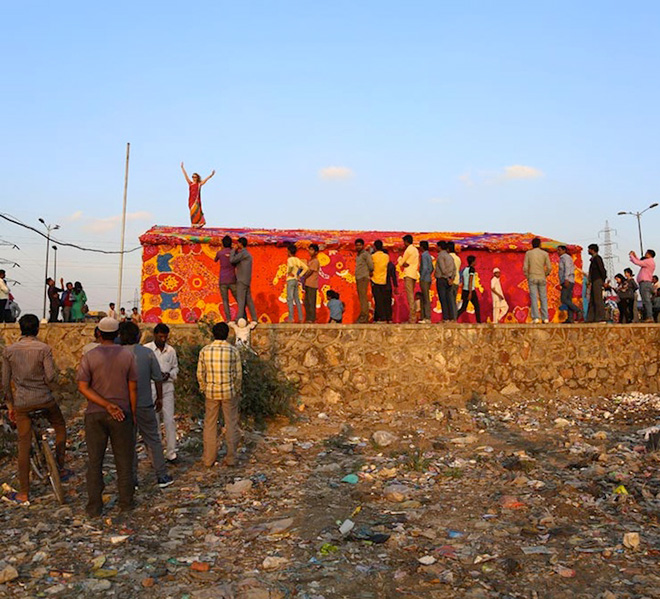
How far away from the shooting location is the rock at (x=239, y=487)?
6930mm

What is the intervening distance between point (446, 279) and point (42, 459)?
8.06m

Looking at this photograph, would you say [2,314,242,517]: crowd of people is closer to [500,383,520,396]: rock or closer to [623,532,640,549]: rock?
[623,532,640,549]: rock

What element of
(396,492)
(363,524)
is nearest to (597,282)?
(396,492)

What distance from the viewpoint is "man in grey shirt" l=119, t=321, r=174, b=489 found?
21.7 ft

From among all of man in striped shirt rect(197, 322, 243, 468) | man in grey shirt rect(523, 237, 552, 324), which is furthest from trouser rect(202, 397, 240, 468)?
man in grey shirt rect(523, 237, 552, 324)

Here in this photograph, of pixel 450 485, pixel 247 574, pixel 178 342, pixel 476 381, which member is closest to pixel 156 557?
pixel 247 574

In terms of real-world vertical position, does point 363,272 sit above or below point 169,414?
above

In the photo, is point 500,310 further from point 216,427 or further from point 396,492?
point 216,427

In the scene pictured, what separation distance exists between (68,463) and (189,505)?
2435 mm

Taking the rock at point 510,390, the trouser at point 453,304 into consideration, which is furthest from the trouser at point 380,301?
the rock at point 510,390

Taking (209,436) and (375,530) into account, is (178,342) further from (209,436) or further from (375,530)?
(375,530)

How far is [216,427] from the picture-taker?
25.3 ft

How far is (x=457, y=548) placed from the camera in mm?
5262

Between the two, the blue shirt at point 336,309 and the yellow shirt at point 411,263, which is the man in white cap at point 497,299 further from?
the blue shirt at point 336,309
